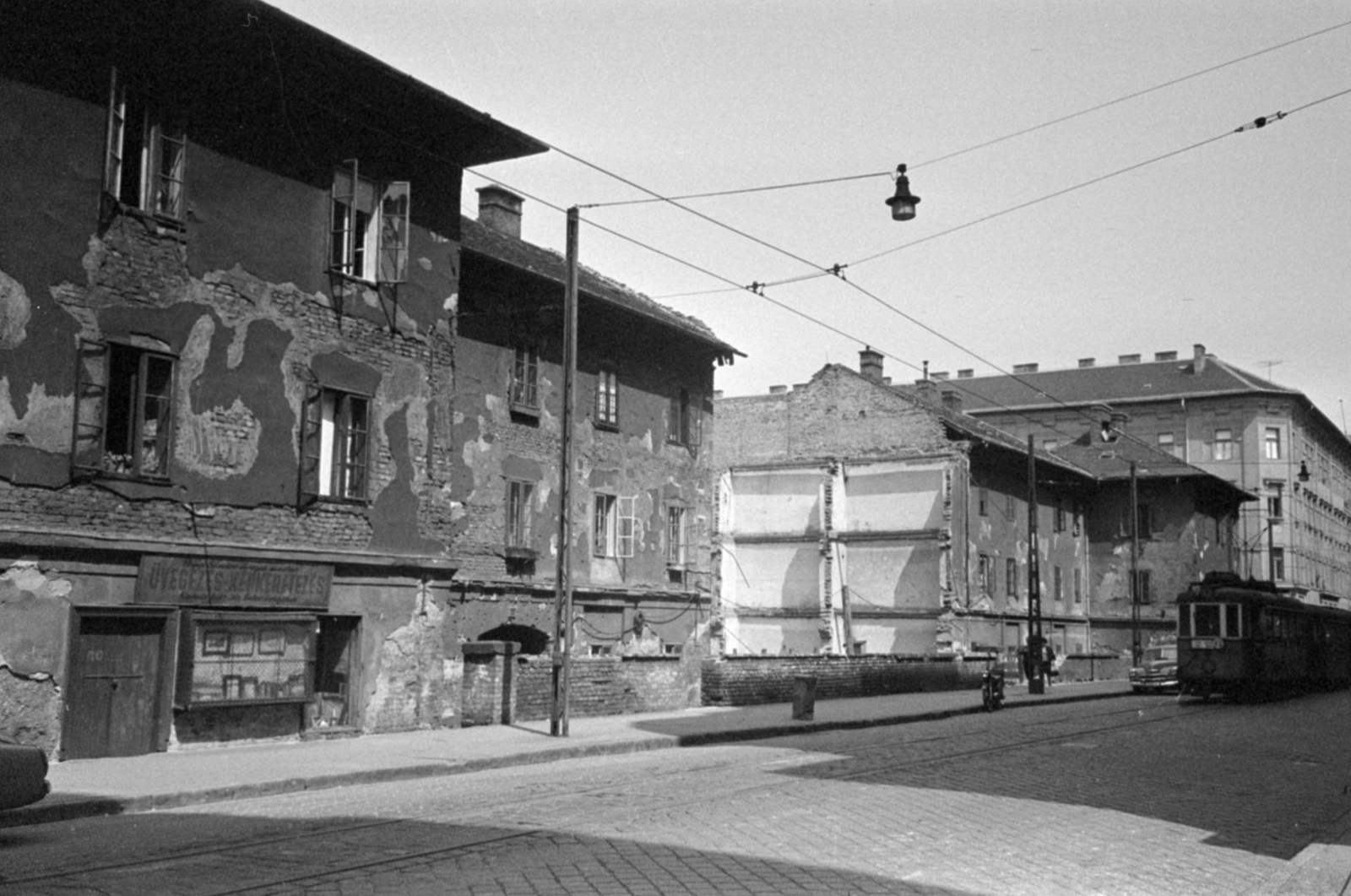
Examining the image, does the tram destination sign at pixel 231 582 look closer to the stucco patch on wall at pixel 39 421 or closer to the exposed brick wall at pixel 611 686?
the stucco patch on wall at pixel 39 421

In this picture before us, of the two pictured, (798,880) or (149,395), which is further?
(149,395)

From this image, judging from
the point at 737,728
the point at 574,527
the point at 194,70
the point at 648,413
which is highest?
the point at 194,70

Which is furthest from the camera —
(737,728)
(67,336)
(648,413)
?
(648,413)

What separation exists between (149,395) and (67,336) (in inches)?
55.1

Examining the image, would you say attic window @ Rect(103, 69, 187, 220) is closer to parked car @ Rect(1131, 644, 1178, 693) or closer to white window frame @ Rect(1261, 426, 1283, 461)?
parked car @ Rect(1131, 644, 1178, 693)

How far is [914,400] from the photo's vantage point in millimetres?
46625

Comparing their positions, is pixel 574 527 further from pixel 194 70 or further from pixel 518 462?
pixel 194 70

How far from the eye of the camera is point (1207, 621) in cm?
3356

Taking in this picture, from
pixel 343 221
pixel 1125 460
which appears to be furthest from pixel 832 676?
pixel 1125 460

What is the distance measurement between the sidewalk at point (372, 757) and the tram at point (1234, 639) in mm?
9646

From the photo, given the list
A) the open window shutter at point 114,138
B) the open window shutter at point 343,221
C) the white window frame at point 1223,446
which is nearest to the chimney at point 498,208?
the open window shutter at point 343,221

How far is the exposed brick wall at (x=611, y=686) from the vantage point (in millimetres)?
22891

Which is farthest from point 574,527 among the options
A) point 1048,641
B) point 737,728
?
point 1048,641

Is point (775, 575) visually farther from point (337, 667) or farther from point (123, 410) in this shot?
point (123, 410)
